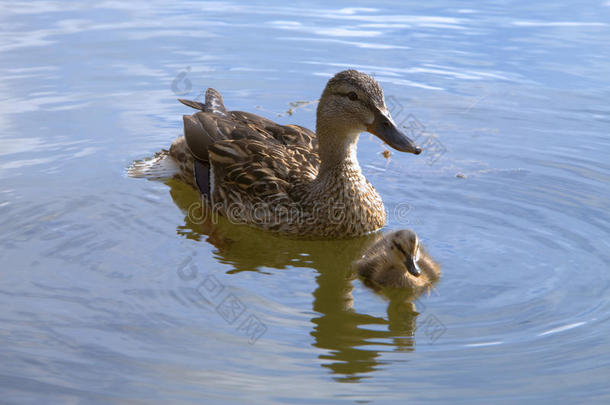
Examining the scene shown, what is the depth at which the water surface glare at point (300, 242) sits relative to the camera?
4.12 m

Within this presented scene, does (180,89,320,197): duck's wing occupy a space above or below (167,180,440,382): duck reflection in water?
above

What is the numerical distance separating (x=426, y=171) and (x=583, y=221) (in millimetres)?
1502

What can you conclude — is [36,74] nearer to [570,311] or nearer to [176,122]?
[176,122]

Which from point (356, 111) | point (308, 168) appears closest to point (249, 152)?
point (308, 168)

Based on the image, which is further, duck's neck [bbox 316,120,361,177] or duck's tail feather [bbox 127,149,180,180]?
duck's tail feather [bbox 127,149,180,180]

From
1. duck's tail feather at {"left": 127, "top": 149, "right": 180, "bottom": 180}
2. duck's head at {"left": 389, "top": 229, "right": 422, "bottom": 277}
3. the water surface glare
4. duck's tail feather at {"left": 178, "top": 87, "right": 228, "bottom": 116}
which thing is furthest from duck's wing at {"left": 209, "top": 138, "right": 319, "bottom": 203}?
duck's head at {"left": 389, "top": 229, "right": 422, "bottom": 277}

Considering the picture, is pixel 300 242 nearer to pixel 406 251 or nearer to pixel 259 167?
pixel 259 167

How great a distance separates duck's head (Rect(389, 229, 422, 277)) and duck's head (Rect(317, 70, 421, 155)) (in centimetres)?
68

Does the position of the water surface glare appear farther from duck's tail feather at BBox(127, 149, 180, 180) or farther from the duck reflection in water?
duck's tail feather at BBox(127, 149, 180, 180)

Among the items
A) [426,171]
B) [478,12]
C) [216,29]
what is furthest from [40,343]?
[478,12]

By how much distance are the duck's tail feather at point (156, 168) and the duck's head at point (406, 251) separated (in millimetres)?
2602

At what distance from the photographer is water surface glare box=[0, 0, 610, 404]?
4.12 m

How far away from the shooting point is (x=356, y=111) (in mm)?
5750

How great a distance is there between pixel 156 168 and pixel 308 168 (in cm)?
158
